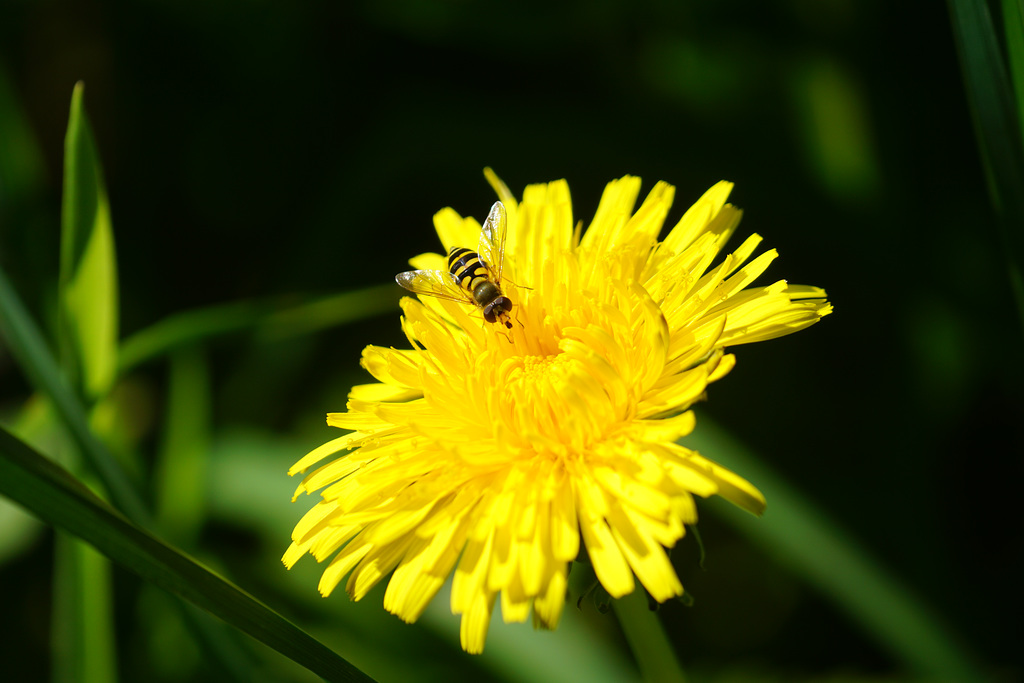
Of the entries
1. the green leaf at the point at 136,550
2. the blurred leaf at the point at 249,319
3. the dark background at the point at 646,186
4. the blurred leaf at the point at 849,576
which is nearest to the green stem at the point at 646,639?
the green leaf at the point at 136,550

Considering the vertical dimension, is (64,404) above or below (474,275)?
above

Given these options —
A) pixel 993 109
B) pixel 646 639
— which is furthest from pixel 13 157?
pixel 993 109

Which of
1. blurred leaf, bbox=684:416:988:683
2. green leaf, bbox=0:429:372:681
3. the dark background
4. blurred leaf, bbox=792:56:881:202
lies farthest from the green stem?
blurred leaf, bbox=792:56:881:202

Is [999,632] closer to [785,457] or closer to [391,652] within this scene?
[785,457]

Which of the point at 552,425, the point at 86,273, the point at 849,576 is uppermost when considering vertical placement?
the point at 86,273

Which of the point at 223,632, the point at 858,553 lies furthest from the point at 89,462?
the point at 858,553

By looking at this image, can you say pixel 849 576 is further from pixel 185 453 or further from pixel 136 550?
pixel 185 453

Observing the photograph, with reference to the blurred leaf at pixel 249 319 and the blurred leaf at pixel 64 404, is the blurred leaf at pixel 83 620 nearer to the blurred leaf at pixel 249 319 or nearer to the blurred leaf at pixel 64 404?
the blurred leaf at pixel 64 404
